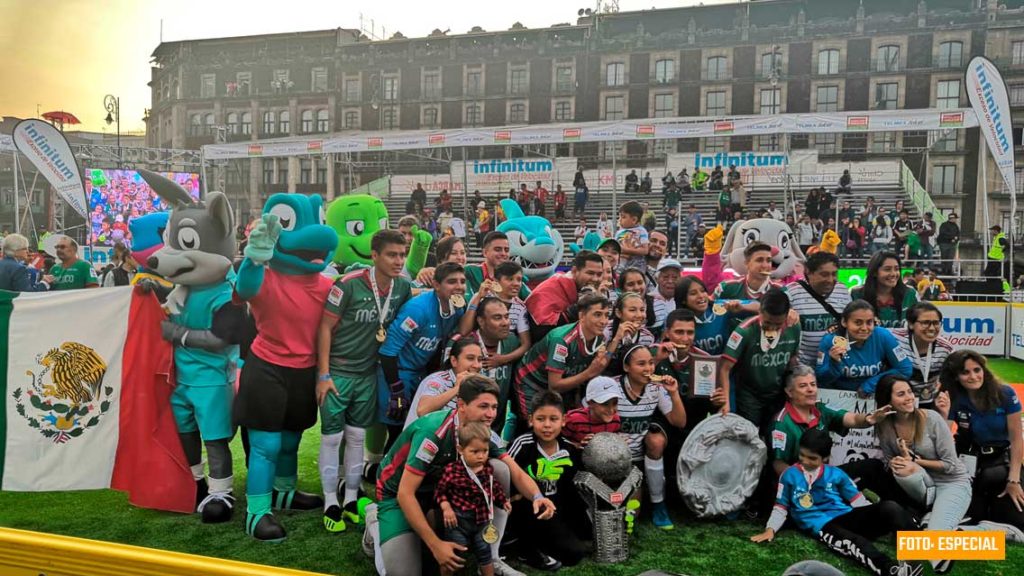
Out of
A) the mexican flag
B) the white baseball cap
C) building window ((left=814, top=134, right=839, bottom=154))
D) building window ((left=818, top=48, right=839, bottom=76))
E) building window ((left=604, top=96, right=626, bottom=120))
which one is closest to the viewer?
the white baseball cap

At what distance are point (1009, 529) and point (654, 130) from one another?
532 inches

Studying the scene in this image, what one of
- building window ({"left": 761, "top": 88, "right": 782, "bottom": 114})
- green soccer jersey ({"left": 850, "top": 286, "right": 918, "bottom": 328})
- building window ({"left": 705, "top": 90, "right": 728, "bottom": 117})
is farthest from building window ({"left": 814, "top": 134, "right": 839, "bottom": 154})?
green soccer jersey ({"left": 850, "top": 286, "right": 918, "bottom": 328})

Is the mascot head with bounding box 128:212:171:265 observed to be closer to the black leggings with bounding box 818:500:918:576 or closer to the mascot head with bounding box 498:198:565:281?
the mascot head with bounding box 498:198:565:281

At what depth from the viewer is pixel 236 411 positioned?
4672mm

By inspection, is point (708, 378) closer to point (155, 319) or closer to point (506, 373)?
point (506, 373)

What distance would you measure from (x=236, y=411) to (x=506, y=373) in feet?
5.41

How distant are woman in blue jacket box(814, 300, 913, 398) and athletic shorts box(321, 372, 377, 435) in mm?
2871

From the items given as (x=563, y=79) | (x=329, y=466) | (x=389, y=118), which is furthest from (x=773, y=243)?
(x=389, y=118)

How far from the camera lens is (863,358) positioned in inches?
194

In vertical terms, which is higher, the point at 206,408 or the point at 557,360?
the point at 557,360

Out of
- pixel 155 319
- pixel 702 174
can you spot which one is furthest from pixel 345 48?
pixel 155 319

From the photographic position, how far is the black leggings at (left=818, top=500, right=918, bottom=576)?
13.7ft

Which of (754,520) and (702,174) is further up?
(702,174)

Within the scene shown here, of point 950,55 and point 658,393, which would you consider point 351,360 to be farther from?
point 950,55
